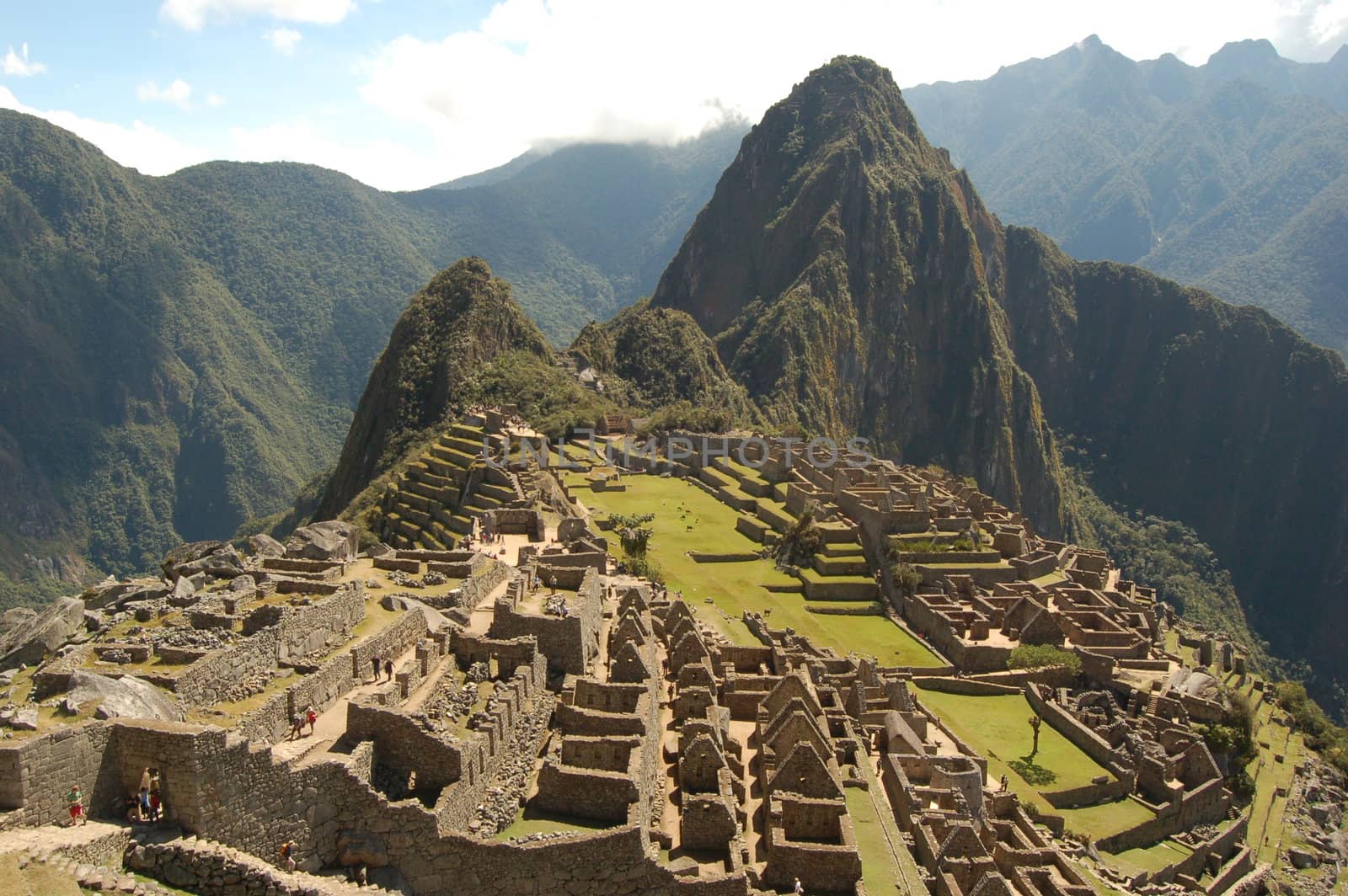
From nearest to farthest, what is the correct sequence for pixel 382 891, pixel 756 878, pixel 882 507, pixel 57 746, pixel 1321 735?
pixel 57 746 → pixel 382 891 → pixel 756 878 → pixel 1321 735 → pixel 882 507

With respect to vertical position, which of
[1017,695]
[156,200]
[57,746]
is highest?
[156,200]

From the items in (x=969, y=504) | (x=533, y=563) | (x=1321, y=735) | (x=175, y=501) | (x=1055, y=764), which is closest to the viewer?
(x=533, y=563)

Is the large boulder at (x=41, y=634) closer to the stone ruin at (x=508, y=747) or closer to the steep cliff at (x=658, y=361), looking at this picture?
the stone ruin at (x=508, y=747)

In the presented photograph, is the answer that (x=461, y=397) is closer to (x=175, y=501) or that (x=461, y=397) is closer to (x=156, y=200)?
(x=175, y=501)

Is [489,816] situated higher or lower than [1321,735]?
higher

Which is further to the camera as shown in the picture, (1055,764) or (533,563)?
(1055,764)

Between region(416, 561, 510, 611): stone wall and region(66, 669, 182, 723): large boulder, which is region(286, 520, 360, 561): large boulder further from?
region(66, 669, 182, 723): large boulder

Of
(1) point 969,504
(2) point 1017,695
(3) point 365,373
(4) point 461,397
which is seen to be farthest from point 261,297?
(2) point 1017,695

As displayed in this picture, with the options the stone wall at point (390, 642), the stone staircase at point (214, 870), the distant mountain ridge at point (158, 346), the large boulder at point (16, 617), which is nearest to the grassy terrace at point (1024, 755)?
the stone wall at point (390, 642)
